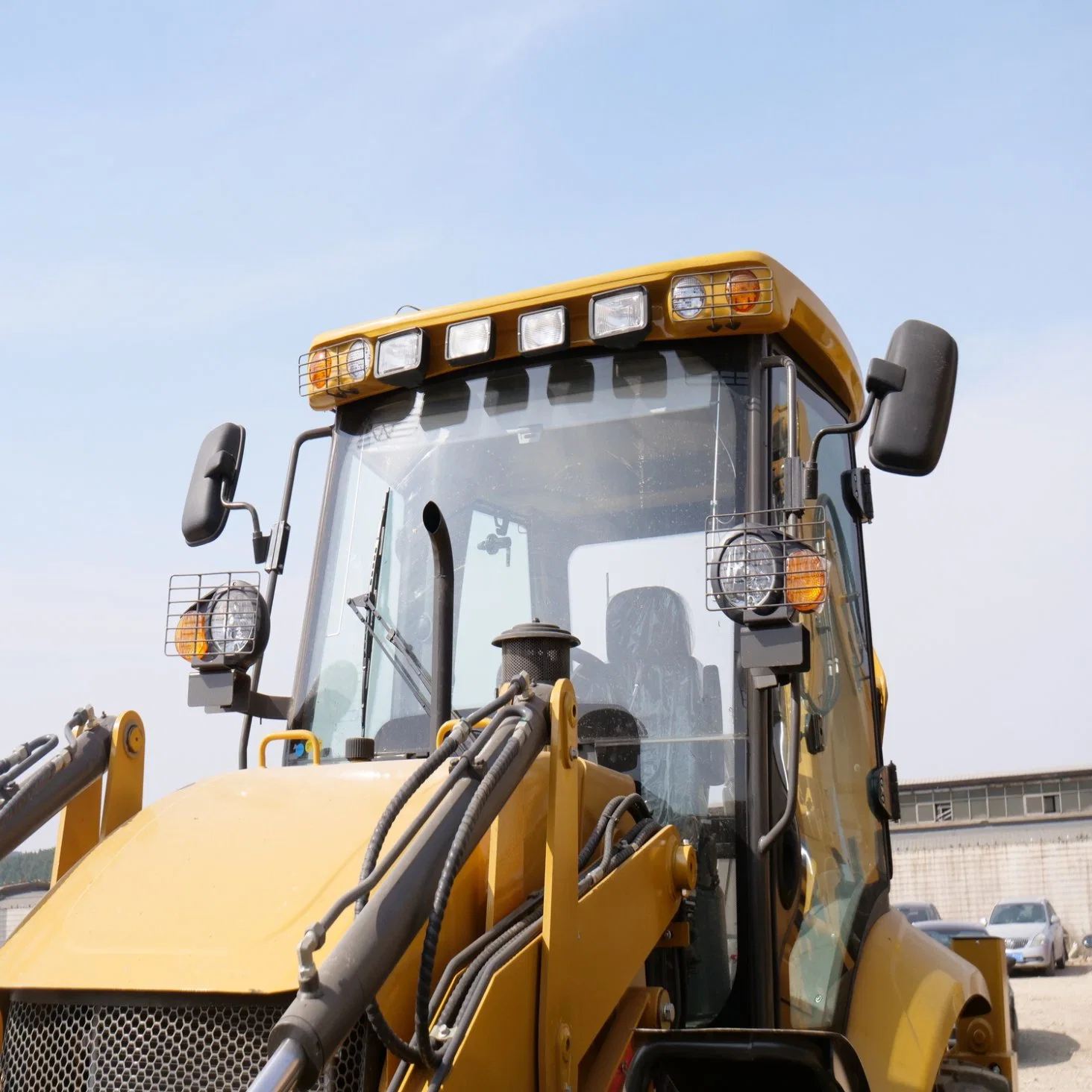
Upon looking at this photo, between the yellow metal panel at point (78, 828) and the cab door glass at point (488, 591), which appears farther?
the cab door glass at point (488, 591)

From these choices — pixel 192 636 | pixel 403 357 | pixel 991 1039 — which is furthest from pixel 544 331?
pixel 991 1039

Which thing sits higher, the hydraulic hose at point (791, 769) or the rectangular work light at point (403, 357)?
the rectangular work light at point (403, 357)

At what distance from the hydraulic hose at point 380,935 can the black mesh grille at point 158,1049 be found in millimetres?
157

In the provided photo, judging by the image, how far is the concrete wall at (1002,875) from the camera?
30.8 m

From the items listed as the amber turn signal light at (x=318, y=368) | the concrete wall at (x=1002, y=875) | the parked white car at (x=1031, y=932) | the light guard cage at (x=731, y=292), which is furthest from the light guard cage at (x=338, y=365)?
the concrete wall at (x=1002, y=875)

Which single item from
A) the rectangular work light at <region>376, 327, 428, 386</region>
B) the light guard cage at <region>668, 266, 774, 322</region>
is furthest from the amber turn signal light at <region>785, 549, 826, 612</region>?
the rectangular work light at <region>376, 327, 428, 386</region>

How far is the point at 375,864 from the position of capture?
241 centimetres

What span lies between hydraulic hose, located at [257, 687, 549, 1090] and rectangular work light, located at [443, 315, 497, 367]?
5.16 ft

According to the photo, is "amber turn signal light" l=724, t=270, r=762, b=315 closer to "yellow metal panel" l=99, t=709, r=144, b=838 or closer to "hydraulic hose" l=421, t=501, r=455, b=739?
"hydraulic hose" l=421, t=501, r=455, b=739

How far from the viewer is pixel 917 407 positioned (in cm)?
337

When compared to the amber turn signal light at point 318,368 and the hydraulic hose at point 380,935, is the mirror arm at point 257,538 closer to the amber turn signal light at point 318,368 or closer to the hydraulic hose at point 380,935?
the amber turn signal light at point 318,368

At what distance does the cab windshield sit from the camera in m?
3.46

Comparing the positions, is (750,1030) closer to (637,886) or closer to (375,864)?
(637,886)

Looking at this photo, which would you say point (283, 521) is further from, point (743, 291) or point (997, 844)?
point (997, 844)
